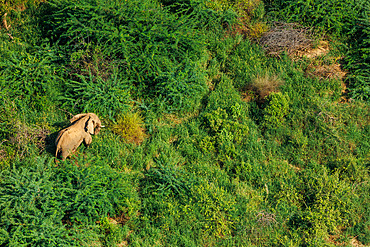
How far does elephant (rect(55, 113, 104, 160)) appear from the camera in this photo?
7.50 m

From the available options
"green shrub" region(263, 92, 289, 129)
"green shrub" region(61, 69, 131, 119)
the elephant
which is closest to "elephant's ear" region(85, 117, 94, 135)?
the elephant

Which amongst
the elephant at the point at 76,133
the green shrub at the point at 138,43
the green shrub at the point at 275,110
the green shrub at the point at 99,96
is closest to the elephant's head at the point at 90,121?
the elephant at the point at 76,133

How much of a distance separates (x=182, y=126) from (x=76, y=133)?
2200mm

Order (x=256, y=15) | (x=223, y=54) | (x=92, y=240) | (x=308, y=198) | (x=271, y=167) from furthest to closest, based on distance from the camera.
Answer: (x=256, y=15), (x=223, y=54), (x=271, y=167), (x=308, y=198), (x=92, y=240)

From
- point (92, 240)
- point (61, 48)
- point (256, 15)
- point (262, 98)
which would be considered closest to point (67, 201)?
point (92, 240)

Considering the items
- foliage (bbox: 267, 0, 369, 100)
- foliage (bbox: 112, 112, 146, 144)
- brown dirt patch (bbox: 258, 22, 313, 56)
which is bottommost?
foliage (bbox: 112, 112, 146, 144)

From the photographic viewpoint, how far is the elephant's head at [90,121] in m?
7.85

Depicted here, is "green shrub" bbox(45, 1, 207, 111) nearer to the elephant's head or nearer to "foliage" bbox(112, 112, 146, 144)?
"foliage" bbox(112, 112, 146, 144)

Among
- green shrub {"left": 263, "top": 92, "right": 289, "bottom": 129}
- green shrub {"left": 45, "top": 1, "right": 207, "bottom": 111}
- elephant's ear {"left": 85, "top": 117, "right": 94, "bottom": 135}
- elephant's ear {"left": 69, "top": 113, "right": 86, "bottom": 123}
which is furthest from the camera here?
green shrub {"left": 45, "top": 1, "right": 207, "bottom": 111}

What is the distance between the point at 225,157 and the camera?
26.8ft

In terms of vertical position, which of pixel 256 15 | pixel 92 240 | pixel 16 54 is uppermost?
pixel 256 15

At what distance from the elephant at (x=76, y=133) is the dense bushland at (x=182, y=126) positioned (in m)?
0.20

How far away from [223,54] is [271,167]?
125 inches

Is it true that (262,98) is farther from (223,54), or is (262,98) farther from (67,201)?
(67,201)
